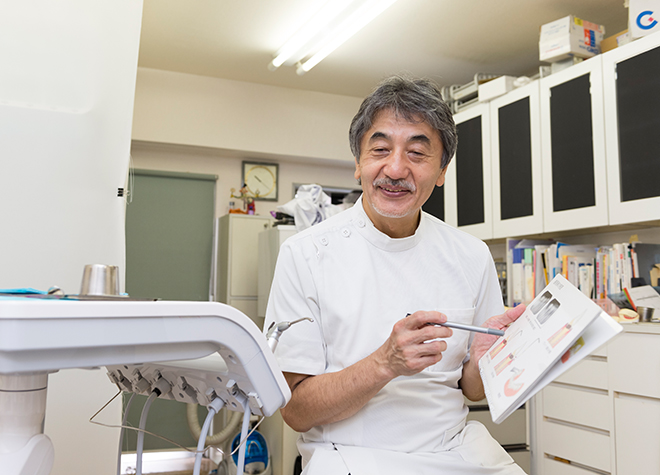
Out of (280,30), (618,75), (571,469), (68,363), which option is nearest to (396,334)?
(68,363)

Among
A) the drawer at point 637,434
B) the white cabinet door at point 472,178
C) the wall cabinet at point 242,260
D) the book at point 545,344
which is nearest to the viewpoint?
the book at point 545,344

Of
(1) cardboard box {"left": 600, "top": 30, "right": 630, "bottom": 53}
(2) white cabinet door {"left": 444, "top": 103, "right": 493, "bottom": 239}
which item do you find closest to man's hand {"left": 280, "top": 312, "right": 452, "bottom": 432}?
(1) cardboard box {"left": 600, "top": 30, "right": 630, "bottom": 53}

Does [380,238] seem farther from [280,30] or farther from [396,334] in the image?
[280,30]

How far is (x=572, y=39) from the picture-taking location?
291 centimetres

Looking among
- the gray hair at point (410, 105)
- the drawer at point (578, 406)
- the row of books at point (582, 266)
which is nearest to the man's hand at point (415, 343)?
the gray hair at point (410, 105)

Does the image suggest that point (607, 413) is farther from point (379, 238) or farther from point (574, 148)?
point (379, 238)

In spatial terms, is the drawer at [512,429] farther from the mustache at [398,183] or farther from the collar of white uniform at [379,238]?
the mustache at [398,183]

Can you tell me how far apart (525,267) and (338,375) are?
94.0 inches

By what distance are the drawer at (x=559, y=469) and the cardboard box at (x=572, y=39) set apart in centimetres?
218

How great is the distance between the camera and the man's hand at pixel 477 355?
1166 mm

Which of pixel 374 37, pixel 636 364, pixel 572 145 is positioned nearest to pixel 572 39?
pixel 572 145

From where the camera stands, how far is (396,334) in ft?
3.25

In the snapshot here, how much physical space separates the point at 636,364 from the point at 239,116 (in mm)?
3372

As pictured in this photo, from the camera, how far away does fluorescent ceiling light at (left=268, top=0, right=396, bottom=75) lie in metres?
2.97
